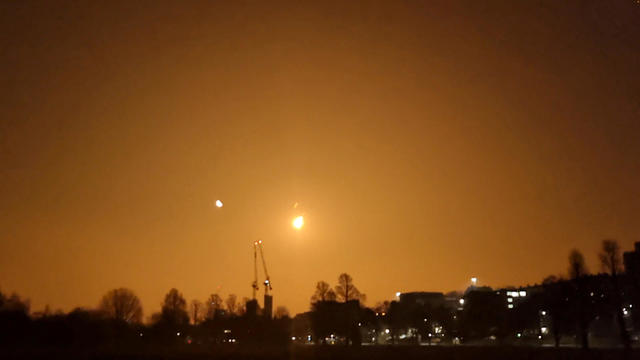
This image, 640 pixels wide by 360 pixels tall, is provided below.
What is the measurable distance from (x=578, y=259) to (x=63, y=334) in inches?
2904

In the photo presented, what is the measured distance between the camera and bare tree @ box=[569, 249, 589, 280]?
89.4 metres

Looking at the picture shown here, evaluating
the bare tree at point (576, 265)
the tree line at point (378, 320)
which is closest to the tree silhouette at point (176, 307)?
the tree line at point (378, 320)

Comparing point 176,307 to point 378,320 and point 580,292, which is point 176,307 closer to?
point 378,320

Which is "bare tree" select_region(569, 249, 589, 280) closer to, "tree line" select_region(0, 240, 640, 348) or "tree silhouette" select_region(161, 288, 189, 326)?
"tree line" select_region(0, 240, 640, 348)

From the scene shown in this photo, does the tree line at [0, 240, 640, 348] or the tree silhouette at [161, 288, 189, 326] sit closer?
the tree line at [0, 240, 640, 348]

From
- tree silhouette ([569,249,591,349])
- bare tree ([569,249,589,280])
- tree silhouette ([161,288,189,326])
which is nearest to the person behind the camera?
tree silhouette ([569,249,591,349])

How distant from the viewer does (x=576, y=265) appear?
8975 cm

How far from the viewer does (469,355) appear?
72.1 metres

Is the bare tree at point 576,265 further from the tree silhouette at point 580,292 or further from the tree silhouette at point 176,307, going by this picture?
the tree silhouette at point 176,307

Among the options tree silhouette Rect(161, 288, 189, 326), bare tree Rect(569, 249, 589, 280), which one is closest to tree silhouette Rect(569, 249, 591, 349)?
bare tree Rect(569, 249, 589, 280)

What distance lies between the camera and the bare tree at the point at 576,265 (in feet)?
293

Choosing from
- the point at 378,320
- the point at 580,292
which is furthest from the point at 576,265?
the point at 378,320

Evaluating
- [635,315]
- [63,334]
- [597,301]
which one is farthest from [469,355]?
[63,334]

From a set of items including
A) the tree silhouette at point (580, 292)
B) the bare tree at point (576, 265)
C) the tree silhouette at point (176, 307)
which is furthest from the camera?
the tree silhouette at point (176, 307)
